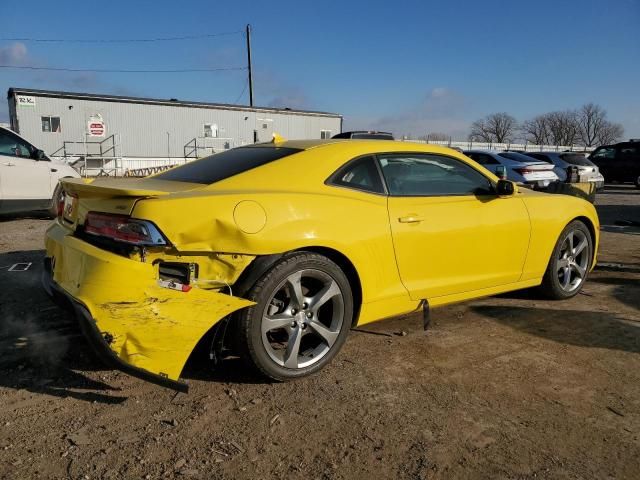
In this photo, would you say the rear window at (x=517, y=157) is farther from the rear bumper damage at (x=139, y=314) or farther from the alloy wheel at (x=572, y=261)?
the rear bumper damage at (x=139, y=314)

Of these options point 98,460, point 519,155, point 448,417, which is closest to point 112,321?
point 98,460

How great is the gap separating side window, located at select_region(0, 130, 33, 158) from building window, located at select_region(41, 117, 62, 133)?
1727cm

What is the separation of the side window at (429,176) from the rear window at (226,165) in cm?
69

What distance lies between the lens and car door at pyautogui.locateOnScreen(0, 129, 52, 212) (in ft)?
27.9

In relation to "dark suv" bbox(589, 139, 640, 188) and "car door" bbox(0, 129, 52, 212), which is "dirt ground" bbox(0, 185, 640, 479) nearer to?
"car door" bbox(0, 129, 52, 212)

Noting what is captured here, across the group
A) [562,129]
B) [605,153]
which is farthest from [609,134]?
[605,153]

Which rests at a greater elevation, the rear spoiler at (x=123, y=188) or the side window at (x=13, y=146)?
the side window at (x=13, y=146)

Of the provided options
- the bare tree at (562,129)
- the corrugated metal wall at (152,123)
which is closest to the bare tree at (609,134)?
the bare tree at (562,129)

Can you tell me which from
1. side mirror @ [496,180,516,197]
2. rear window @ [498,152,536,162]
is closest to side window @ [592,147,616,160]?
rear window @ [498,152,536,162]

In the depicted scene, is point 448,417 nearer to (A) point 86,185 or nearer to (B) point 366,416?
(B) point 366,416

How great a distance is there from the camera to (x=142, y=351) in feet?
8.39

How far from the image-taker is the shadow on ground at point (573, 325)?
12.3ft

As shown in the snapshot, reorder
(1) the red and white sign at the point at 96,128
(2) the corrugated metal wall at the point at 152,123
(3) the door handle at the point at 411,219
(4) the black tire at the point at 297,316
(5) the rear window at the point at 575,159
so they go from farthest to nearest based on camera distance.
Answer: (1) the red and white sign at the point at 96,128, (2) the corrugated metal wall at the point at 152,123, (5) the rear window at the point at 575,159, (3) the door handle at the point at 411,219, (4) the black tire at the point at 297,316

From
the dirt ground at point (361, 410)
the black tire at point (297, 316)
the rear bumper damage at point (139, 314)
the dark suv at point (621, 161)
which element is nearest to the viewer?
the dirt ground at point (361, 410)
